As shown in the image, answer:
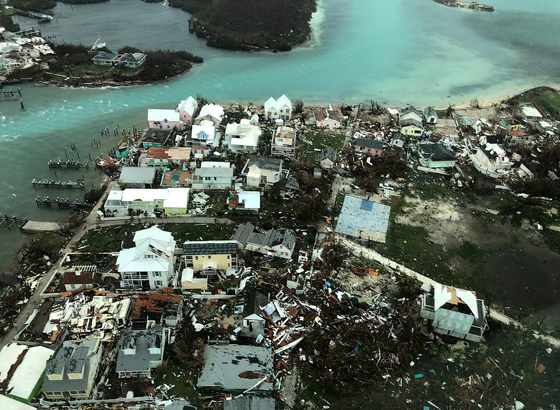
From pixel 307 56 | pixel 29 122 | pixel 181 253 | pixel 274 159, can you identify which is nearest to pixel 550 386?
pixel 181 253

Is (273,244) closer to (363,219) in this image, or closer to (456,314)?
(363,219)

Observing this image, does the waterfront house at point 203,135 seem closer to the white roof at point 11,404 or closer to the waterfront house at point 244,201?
the waterfront house at point 244,201

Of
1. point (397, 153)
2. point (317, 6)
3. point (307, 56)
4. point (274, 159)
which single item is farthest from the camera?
point (317, 6)

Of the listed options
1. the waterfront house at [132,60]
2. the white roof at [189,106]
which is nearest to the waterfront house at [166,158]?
the white roof at [189,106]

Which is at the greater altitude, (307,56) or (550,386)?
(307,56)

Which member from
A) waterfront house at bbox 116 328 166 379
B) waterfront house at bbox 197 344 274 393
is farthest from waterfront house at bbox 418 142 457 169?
waterfront house at bbox 116 328 166 379

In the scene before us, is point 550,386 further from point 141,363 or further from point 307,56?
point 307,56
